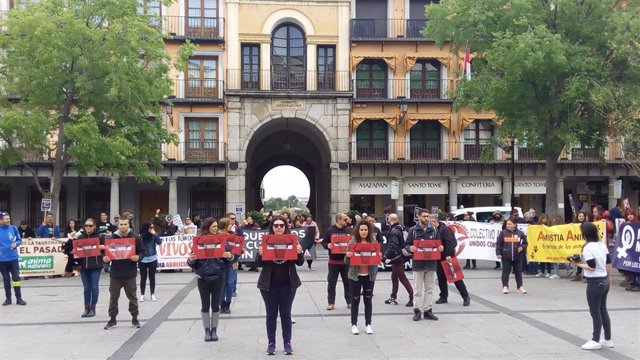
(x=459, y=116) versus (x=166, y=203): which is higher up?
(x=459, y=116)

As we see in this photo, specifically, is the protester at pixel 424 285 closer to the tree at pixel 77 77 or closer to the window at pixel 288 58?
the tree at pixel 77 77

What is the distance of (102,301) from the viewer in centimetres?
1397

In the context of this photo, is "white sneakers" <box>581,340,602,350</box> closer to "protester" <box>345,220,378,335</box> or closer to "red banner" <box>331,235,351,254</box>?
"protester" <box>345,220,378,335</box>

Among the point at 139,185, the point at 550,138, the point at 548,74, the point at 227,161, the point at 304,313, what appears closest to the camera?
the point at 304,313

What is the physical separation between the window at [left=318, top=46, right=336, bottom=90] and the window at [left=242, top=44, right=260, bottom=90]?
3307 mm

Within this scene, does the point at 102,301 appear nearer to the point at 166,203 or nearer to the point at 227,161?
the point at 227,161

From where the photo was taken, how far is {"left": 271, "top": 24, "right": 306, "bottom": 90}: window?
34.2 meters

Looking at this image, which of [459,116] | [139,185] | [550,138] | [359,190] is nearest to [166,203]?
[139,185]

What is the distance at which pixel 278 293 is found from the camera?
8.72 m

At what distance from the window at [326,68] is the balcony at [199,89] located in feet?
17.5

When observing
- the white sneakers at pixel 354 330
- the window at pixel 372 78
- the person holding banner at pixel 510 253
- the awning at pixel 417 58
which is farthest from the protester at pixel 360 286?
the awning at pixel 417 58

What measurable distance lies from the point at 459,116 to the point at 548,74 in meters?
14.0

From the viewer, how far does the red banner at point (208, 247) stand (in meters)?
9.67

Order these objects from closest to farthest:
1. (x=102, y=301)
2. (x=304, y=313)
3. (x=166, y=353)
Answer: (x=166, y=353) → (x=304, y=313) → (x=102, y=301)
